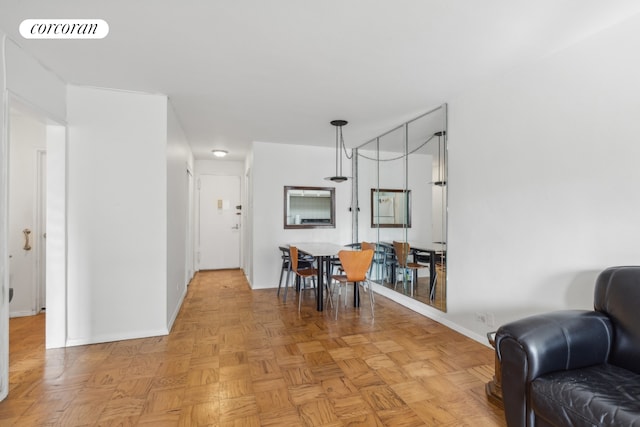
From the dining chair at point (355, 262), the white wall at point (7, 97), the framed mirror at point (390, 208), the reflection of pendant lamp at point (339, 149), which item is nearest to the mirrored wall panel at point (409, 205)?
the framed mirror at point (390, 208)

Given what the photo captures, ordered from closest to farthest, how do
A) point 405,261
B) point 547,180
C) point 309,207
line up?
point 547,180, point 405,261, point 309,207

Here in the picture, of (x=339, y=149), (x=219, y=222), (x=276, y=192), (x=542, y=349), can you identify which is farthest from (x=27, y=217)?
(x=542, y=349)

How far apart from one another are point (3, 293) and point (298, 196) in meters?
3.83

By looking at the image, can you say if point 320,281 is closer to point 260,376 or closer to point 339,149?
point 260,376

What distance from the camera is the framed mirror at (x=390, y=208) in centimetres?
435

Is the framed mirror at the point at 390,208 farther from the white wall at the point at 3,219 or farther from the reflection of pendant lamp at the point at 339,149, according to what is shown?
the white wall at the point at 3,219

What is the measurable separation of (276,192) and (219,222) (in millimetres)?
2164

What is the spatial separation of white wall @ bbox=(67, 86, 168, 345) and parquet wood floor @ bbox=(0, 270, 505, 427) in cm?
27

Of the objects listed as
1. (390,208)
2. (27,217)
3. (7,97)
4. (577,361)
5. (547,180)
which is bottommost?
(577,361)

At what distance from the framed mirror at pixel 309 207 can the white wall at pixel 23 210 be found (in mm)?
3269

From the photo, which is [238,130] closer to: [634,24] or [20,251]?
[20,251]

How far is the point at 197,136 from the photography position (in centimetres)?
471

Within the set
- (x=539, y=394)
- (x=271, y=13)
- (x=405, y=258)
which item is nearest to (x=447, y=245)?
(x=405, y=258)

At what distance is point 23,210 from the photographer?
359 centimetres
